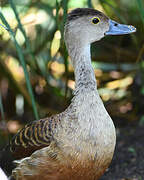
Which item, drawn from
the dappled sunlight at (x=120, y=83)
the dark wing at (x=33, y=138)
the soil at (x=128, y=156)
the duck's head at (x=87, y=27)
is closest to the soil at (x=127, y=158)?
the soil at (x=128, y=156)

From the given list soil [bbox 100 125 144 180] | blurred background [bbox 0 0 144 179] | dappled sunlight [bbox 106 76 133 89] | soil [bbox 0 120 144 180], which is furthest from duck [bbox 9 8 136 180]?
dappled sunlight [bbox 106 76 133 89]

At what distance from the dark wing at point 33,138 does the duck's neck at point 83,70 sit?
14.8 inches

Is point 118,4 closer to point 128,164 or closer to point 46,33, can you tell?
point 46,33

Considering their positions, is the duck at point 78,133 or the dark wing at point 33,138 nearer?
the duck at point 78,133

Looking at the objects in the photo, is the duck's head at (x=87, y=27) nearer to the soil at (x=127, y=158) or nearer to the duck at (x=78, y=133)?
the duck at (x=78, y=133)

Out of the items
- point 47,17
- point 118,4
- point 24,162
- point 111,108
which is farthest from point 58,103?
point 24,162

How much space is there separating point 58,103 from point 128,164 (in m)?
1.92

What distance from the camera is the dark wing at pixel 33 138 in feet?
10.3

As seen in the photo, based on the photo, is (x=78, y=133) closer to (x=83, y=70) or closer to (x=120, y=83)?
(x=83, y=70)

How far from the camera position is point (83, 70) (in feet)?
10.3

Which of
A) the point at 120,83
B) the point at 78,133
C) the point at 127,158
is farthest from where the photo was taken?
the point at 120,83

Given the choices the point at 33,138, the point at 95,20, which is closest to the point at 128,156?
the point at 33,138

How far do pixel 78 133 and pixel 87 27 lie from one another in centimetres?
91

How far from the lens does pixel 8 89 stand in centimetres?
611
